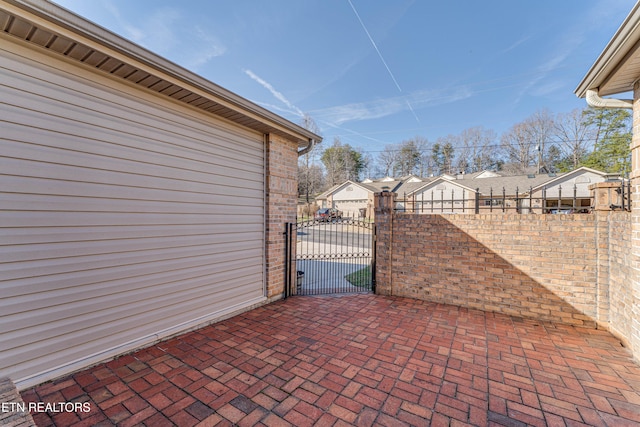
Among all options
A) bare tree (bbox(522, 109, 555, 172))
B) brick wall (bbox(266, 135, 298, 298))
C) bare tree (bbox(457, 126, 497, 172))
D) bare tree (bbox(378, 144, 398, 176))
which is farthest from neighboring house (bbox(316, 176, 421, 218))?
brick wall (bbox(266, 135, 298, 298))

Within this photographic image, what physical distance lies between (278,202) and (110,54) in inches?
111

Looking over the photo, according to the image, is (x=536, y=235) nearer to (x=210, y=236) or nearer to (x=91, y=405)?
(x=210, y=236)

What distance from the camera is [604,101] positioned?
2.80 meters

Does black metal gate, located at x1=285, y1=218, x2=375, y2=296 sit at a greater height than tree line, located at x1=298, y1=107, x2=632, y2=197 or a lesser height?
lesser

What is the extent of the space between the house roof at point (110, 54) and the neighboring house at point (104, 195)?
0.4 inches

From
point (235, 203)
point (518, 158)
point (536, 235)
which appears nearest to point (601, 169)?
point (518, 158)

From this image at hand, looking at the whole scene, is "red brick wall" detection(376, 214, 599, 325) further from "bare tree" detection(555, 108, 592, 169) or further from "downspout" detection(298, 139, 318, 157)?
"bare tree" detection(555, 108, 592, 169)

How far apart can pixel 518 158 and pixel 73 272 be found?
37.9 metres

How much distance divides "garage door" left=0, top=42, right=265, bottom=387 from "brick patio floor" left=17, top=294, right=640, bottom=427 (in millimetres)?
363

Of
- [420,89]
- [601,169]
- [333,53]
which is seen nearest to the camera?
[333,53]

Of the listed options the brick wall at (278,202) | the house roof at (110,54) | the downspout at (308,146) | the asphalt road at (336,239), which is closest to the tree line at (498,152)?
the asphalt road at (336,239)

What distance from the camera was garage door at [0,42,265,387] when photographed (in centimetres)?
210

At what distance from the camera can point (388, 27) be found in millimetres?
8312

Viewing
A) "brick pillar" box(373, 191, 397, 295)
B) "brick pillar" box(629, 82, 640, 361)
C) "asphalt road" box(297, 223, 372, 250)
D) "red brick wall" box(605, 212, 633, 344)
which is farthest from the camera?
"asphalt road" box(297, 223, 372, 250)
